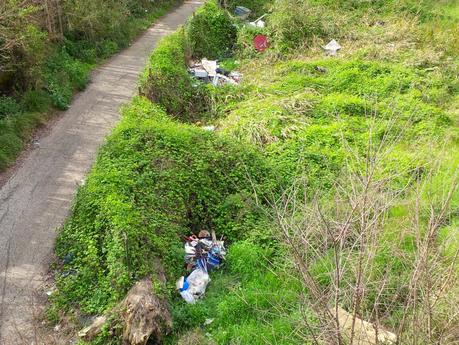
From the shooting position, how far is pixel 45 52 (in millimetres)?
11930

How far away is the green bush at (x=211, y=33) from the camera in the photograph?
50.8ft

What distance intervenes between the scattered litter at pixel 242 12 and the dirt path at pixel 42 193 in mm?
7647

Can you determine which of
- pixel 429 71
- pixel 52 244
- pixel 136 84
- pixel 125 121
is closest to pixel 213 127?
pixel 125 121

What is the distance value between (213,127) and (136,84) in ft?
11.1

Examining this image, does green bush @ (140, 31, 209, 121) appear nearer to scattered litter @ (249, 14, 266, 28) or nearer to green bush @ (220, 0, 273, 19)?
scattered litter @ (249, 14, 266, 28)

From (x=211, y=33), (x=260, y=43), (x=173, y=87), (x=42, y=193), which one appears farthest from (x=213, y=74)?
(x=42, y=193)

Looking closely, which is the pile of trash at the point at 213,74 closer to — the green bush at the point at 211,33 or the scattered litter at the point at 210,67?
the scattered litter at the point at 210,67

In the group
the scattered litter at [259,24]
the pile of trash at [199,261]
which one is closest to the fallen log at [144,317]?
the pile of trash at [199,261]

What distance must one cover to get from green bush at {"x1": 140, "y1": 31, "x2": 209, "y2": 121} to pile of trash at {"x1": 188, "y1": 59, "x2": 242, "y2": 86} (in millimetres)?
686

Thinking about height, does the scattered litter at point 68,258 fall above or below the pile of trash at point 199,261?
above

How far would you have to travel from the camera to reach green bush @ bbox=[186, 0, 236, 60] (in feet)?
50.8

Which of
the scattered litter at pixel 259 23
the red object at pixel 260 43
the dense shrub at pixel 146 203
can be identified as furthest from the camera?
the scattered litter at pixel 259 23

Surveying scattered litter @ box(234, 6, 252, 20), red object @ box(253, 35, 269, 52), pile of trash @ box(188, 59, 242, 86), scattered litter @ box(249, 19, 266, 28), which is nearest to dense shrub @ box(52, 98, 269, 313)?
pile of trash @ box(188, 59, 242, 86)

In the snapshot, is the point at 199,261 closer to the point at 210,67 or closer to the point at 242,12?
the point at 210,67
